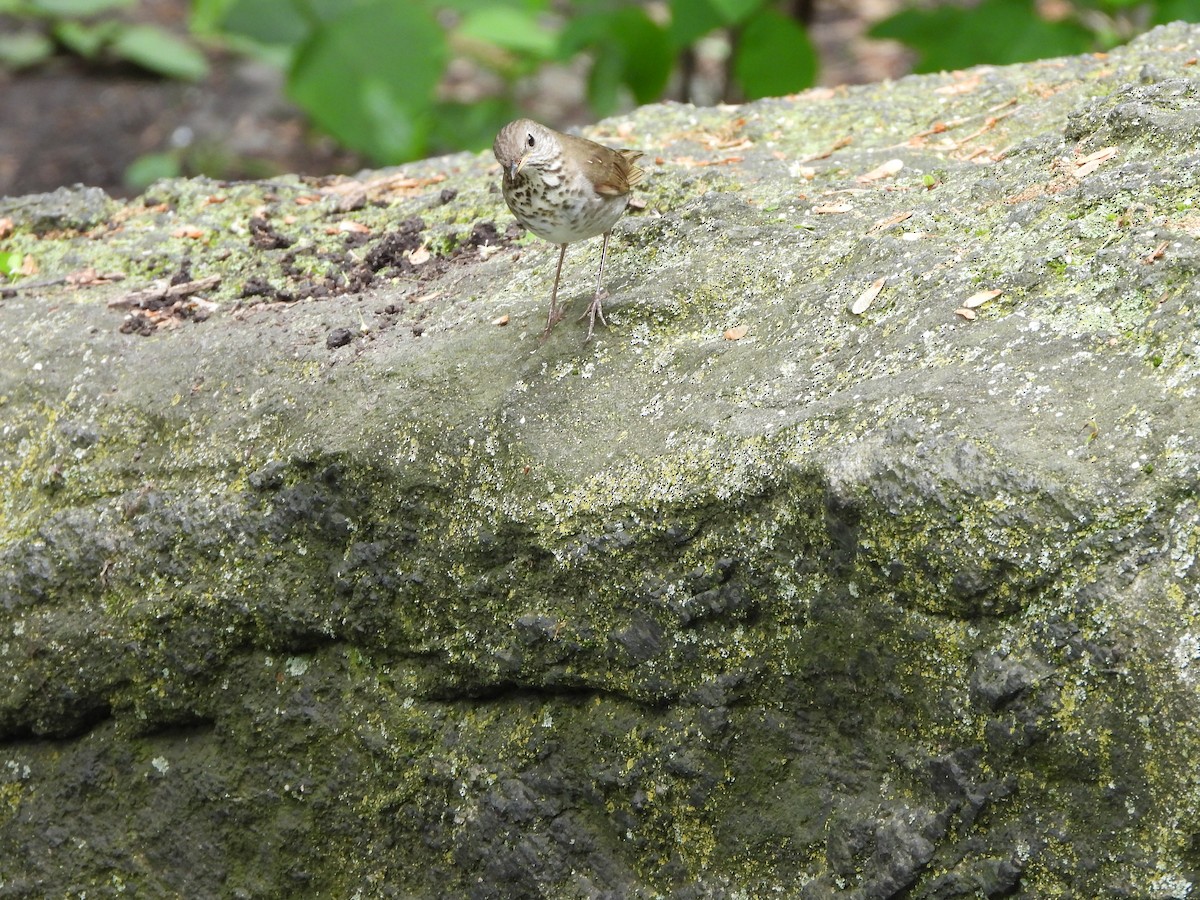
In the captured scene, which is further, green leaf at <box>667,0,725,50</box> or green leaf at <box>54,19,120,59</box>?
green leaf at <box>54,19,120,59</box>

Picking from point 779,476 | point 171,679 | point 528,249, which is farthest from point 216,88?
point 779,476

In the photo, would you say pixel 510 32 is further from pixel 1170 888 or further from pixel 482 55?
pixel 1170 888

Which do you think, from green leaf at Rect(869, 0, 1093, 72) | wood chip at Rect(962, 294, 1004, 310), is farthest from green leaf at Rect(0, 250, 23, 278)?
green leaf at Rect(869, 0, 1093, 72)

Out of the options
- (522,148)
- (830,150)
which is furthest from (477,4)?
(522,148)

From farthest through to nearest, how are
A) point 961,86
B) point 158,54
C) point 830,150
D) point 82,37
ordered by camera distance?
point 82,37 → point 158,54 → point 961,86 → point 830,150

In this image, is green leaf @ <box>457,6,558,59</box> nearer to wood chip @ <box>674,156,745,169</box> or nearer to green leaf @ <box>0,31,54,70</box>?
wood chip @ <box>674,156,745,169</box>

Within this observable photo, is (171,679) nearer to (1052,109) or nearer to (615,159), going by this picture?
(615,159)
